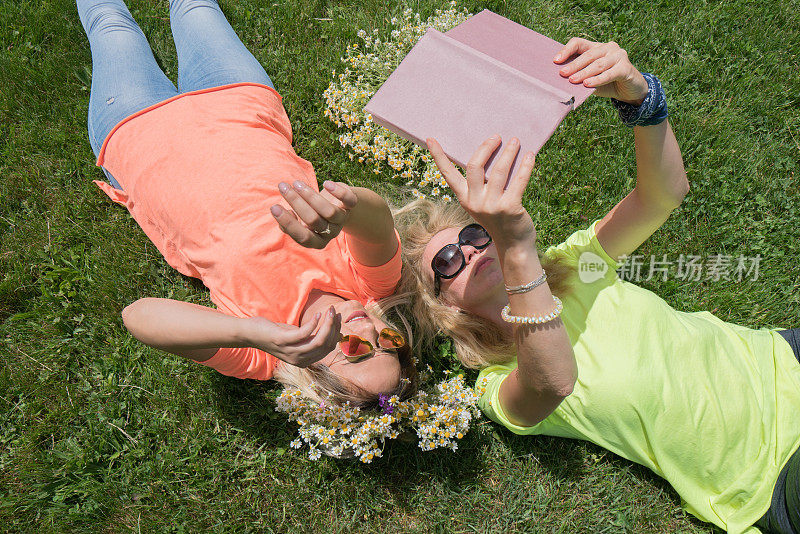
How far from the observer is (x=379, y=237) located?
3.00 m

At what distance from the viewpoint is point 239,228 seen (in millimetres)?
3244

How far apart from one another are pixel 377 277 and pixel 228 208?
3.36 feet

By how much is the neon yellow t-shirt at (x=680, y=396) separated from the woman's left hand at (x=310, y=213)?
1.59m

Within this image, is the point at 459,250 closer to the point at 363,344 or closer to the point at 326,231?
the point at 363,344

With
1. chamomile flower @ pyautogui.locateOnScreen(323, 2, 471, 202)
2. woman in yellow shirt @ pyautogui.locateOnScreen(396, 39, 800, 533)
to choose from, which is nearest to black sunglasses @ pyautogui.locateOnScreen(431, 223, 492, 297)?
woman in yellow shirt @ pyautogui.locateOnScreen(396, 39, 800, 533)

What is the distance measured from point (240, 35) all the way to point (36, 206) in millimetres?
2315

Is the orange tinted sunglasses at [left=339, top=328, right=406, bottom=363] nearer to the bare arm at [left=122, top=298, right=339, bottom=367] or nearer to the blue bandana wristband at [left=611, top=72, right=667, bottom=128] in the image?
the bare arm at [left=122, top=298, right=339, bottom=367]

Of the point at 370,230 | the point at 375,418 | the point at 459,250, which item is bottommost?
the point at 375,418

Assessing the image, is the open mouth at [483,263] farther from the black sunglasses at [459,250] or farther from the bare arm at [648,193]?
the bare arm at [648,193]

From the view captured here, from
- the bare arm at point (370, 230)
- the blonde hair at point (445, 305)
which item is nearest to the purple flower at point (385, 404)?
the blonde hair at point (445, 305)

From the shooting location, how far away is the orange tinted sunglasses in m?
2.81

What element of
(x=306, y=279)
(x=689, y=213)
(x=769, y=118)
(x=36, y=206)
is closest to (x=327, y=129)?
(x=306, y=279)

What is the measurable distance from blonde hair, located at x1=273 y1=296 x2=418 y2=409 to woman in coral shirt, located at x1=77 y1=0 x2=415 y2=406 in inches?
0.4

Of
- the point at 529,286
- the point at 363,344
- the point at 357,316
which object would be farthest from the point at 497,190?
the point at 357,316
